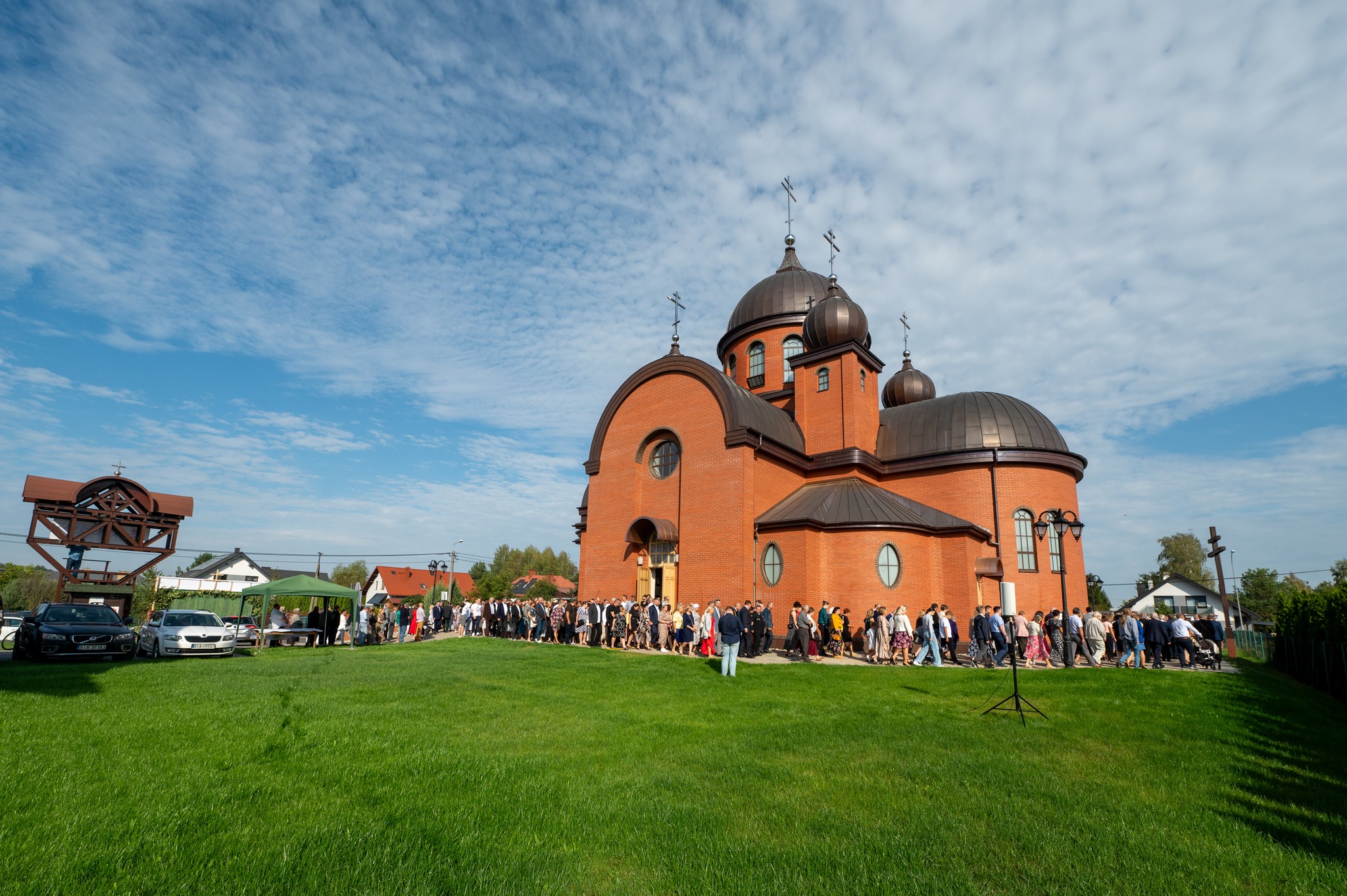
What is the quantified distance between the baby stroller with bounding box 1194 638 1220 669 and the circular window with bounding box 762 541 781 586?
1001 cm

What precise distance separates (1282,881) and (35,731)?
973cm

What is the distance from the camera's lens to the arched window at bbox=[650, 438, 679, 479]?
74.0 feet

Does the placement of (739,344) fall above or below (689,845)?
above

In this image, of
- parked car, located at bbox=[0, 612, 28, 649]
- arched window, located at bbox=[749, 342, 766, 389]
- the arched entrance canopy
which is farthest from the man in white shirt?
parked car, located at bbox=[0, 612, 28, 649]

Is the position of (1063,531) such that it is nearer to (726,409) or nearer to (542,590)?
(726,409)

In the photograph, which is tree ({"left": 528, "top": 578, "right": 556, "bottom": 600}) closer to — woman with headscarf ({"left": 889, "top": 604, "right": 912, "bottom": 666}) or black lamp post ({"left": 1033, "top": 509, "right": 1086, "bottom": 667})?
black lamp post ({"left": 1033, "top": 509, "right": 1086, "bottom": 667})

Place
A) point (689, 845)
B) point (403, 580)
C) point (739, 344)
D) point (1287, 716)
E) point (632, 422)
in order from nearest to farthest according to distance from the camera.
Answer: point (689, 845), point (1287, 716), point (632, 422), point (739, 344), point (403, 580)

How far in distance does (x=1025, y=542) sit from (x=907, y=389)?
29.2 feet

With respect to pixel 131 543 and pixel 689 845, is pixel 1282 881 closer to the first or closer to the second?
pixel 689 845

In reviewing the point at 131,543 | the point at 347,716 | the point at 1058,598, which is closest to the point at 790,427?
the point at 1058,598

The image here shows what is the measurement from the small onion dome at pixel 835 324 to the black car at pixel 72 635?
68.7ft

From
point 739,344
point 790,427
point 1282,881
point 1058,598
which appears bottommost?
point 1282,881

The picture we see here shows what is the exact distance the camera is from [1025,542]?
21.8 metres

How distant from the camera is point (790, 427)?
2380cm
